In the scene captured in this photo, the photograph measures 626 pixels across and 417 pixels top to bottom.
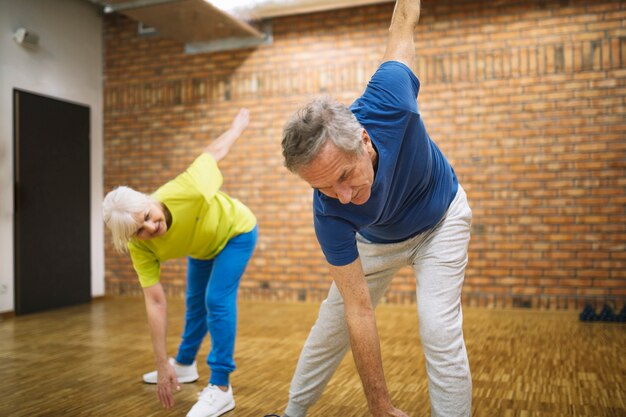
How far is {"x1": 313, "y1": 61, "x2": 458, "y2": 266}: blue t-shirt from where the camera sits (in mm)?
1528

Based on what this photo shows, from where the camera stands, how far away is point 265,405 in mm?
2516

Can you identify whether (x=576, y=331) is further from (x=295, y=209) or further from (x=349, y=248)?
(x=349, y=248)

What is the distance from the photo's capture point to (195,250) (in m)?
2.56

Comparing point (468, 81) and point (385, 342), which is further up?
point (468, 81)

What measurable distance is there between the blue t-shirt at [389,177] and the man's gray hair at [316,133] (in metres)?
0.15

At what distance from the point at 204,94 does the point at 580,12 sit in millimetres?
3618

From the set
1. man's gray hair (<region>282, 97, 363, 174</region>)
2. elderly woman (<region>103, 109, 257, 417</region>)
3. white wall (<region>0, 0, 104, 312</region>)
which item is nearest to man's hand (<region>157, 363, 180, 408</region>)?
elderly woman (<region>103, 109, 257, 417</region>)

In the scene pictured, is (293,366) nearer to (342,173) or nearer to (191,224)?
(191,224)

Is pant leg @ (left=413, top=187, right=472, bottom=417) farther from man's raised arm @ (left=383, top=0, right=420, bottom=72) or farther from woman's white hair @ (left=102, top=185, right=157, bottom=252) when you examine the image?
woman's white hair @ (left=102, top=185, right=157, bottom=252)

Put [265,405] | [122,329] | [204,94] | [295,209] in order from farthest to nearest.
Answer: [204,94] < [295,209] < [122,329] < [265,405]

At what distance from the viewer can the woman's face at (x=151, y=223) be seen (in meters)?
2.16

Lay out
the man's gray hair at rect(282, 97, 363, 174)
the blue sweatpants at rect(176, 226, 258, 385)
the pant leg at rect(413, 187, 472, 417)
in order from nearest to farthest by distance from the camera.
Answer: the man's gray hair at rect(282, 97, 363, 174) → the pant leg at rect(413, 187, 472, 417) → the blue sweatpants at rect(176, 226, 258, 385)

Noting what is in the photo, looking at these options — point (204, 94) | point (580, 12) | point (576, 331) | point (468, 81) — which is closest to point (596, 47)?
point (580, 12)

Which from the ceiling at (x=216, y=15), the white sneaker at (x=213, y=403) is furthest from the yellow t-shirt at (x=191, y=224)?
the ceiling at (x=216, y=15)
